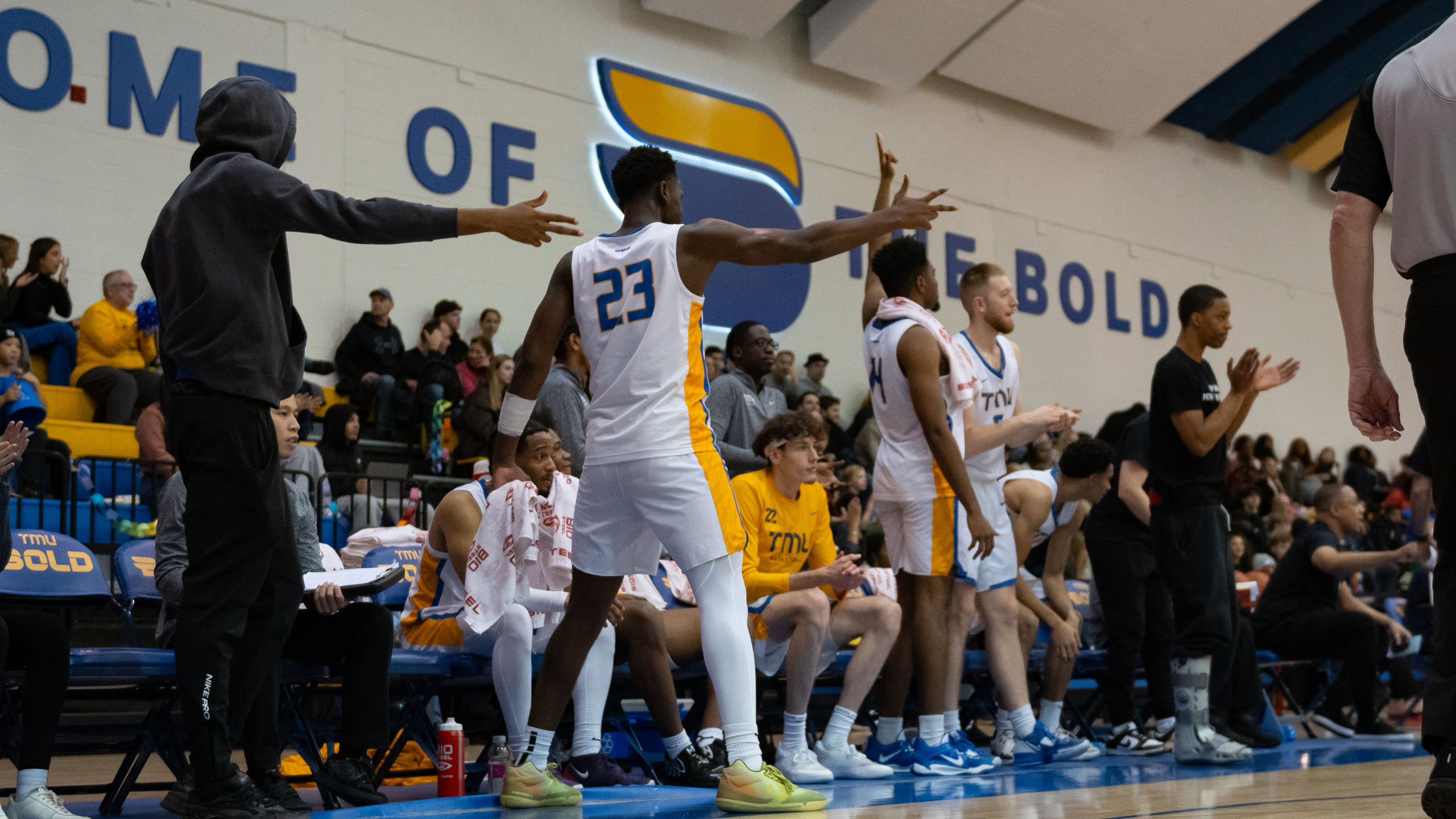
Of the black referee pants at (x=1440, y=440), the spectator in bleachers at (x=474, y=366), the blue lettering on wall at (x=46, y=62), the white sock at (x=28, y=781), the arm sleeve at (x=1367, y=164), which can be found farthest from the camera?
the spectator in bleachers at (x=474, y=366)

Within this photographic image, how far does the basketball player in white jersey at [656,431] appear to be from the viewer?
3.38 metres

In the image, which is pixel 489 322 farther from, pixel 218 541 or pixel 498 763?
pixel 218 541

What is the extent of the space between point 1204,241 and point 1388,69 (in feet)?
53.0

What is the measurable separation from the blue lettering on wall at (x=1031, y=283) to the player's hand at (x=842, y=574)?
1115 centimetres

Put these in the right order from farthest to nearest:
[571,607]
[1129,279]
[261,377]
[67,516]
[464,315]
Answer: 1. [1129,279]
2. [464,315]
3. [67,516]
4. [571,607]
5. [261,377]

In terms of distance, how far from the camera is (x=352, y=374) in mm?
10484

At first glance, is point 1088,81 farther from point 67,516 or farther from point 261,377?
point 261,377

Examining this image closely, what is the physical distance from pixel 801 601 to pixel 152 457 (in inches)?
194

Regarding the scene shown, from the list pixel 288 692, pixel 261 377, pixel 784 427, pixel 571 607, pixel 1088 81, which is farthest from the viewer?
pixel 1088 81

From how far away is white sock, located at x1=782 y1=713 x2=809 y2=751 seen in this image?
15.1 ft

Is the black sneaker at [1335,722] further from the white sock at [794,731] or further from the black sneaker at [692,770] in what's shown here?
the black sneaker at [692,770]

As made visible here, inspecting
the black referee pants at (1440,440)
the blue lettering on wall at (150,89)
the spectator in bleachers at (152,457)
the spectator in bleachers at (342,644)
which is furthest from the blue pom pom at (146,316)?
the black referee pants at (1440,440)

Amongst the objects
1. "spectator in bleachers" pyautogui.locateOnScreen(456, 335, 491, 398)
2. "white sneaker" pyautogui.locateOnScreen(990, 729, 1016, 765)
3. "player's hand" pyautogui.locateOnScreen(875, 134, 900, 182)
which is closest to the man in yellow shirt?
"white sneaker" pyautogui.locateOnScreen(990, 729, 1016, 765)

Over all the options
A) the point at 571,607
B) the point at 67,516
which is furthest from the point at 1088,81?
the point at 571,607
